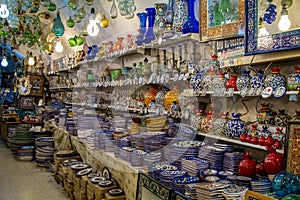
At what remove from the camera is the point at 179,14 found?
8.27ft

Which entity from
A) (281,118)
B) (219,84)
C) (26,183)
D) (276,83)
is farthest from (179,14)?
(26,183)

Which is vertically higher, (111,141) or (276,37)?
(276,37)

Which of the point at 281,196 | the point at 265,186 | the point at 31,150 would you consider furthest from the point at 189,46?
the point at 31,150

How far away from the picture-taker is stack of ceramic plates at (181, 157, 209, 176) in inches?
85.6

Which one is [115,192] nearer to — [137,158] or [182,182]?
[137,158]

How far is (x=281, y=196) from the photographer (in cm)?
144

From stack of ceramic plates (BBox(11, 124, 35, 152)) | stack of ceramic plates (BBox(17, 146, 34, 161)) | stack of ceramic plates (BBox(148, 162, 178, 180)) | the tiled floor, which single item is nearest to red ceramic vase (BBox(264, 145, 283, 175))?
stack of ceramic plates (BBox(148, 162, 178, 180))

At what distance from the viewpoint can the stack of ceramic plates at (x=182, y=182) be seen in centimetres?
204

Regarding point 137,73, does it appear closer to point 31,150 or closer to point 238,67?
point 238,67

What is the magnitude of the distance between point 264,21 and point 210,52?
69 centimetres

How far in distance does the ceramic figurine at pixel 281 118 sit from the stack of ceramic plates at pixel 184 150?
62 cm

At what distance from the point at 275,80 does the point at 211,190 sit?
0.75m

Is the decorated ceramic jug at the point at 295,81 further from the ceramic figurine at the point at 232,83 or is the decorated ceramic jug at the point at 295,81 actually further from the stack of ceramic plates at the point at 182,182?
the stack of ceramic plates at the point at 182,182

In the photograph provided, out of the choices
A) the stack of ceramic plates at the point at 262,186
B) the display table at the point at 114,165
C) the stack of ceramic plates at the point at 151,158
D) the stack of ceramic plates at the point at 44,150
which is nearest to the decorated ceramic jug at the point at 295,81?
the stack of ceramic plates at the point at 262,186
